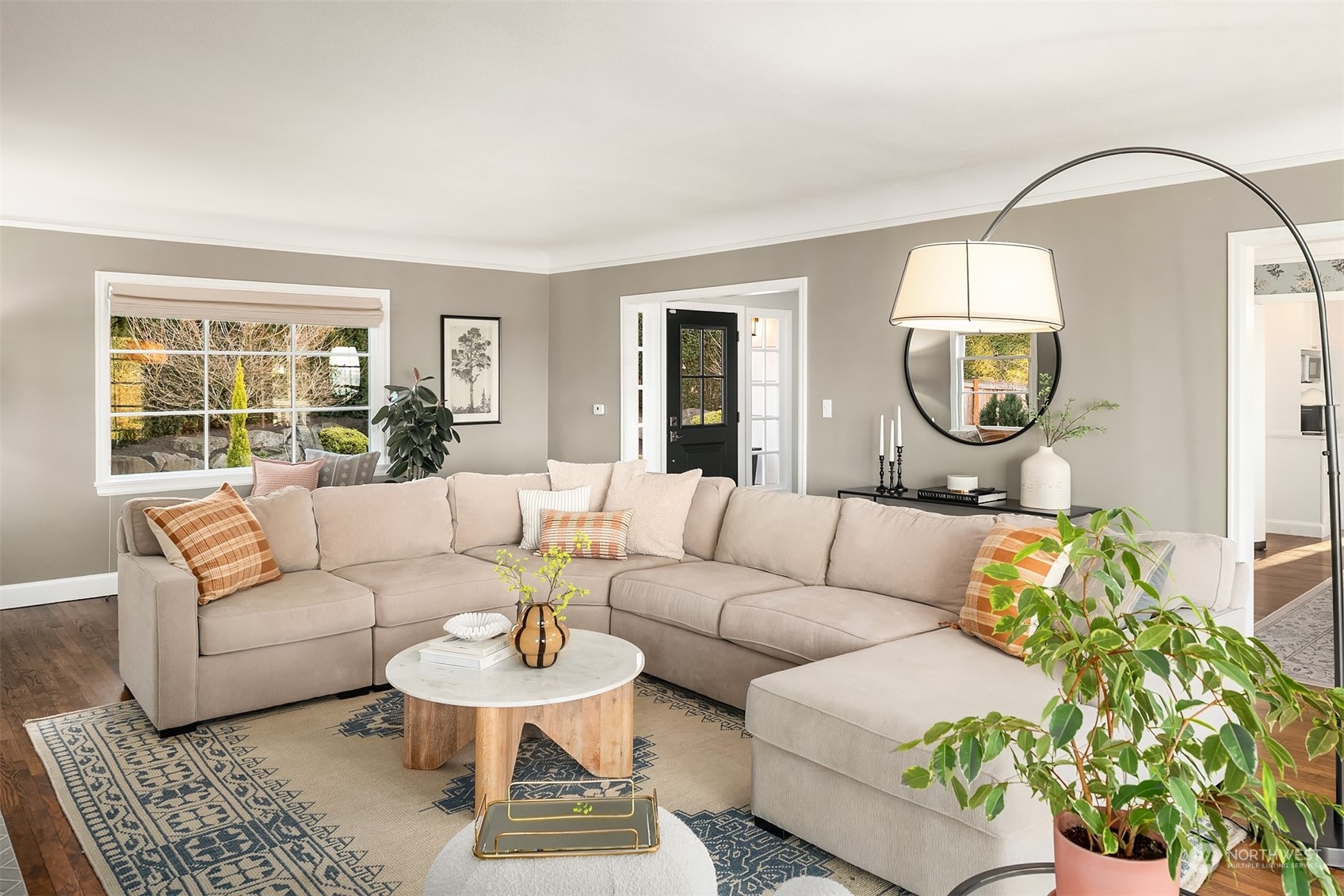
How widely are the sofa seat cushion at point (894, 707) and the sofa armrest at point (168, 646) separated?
2.15m

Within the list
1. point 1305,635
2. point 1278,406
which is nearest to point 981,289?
point 1305,635

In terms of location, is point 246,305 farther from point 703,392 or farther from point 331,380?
point 703,392

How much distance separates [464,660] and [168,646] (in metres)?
1.23

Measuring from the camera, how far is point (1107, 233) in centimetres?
446

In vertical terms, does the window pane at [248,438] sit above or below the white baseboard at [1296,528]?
above

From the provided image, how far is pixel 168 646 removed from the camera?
11.1ft

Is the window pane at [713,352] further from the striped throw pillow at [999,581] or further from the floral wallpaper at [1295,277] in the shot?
the striped throw pillow at [999,581]

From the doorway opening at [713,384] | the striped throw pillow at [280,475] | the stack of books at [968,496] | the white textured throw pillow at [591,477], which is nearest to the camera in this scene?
the stack of books at [968,496]

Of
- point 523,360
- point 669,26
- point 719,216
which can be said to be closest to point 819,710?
point 669,26

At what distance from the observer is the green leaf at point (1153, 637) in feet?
3.51

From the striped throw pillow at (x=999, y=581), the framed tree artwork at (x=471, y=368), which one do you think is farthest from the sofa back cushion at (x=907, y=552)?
the framed tree artwork at (x=471, y=368)

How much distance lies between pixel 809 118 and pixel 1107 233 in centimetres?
169

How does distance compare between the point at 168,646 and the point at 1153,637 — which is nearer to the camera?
the point at 1153,637

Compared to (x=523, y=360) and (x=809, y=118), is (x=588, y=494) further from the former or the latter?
(x=523, y=360)
